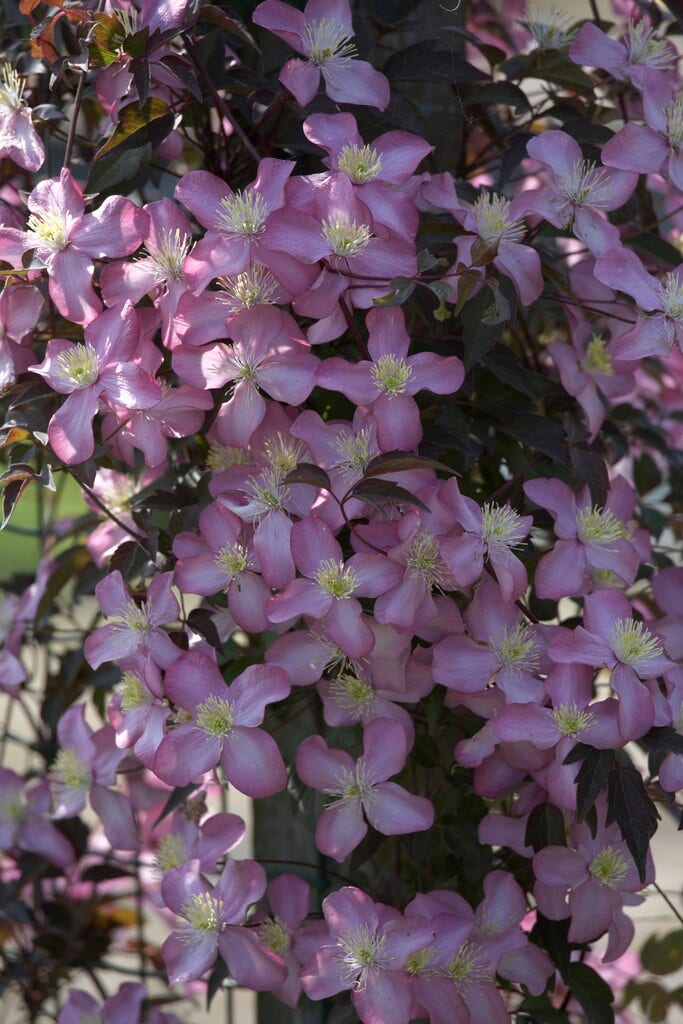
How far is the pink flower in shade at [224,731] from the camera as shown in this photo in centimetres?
71

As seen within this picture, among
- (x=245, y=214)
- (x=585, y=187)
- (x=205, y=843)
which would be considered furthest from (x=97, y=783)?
(x=585, y=187)

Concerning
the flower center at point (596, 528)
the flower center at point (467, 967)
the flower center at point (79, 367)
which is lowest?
the flower center at point (467, 967)

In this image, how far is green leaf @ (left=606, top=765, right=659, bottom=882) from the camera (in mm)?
691

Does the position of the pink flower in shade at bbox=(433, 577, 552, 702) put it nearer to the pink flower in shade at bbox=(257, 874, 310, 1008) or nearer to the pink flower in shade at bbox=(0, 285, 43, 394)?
the pink flower in shade at bbox=(257, 874, 310, 1008)

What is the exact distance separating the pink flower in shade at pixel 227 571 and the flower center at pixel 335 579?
0.05 m

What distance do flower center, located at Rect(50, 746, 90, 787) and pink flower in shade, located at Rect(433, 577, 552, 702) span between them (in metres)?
0.34

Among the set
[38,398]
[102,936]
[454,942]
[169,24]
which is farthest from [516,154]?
[102,936]

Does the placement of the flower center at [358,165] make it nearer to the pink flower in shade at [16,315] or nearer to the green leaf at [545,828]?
the pink flower in shade at [16,315]

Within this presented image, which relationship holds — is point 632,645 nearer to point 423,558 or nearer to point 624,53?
point 423,558

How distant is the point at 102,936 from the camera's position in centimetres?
124

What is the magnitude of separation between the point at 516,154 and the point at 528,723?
15.7 inches

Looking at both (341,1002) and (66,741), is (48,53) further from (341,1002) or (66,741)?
(341,1002)

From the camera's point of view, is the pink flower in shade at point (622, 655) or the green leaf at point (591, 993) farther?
the green leaf at point (591, 993)

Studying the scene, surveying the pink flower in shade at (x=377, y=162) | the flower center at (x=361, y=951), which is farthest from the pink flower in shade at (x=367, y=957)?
the pink flower in shade at (x=377, y=162)
